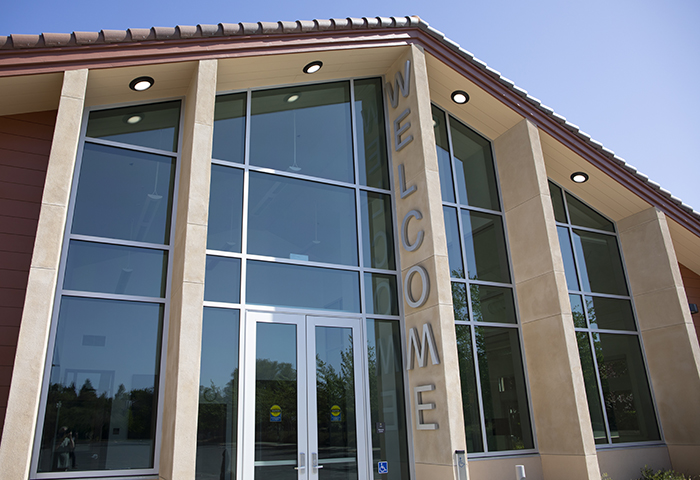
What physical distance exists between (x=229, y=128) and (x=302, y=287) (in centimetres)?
293

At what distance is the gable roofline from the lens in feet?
21.1

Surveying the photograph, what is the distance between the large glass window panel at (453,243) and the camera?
9.47 metres

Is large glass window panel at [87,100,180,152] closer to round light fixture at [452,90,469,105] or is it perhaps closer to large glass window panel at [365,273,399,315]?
large glass window panel at [365,273,399,315]

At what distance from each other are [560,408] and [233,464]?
5395 mm

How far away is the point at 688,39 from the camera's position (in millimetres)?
28859

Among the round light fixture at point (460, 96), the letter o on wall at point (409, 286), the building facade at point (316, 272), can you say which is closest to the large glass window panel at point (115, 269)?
the building facade at point (316, 272)

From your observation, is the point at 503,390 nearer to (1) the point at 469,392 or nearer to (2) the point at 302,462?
(1) the point at 469,392

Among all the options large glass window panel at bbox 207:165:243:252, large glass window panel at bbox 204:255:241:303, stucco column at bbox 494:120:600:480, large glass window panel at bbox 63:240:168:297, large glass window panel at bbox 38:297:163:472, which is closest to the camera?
large glass window panel at bbox 38:297:163:472

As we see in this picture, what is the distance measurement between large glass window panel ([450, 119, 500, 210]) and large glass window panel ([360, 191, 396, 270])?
6.38 feet

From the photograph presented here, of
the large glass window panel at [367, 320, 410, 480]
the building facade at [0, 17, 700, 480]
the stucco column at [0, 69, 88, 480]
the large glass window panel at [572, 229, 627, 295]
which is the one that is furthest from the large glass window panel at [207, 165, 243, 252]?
the large glass window panel at [572, 229, 627, 295]

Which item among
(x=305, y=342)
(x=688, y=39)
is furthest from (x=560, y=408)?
(x=688, y=39)

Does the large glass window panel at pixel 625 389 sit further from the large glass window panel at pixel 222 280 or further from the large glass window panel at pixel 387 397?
the large glass window panel at pixel 222 280

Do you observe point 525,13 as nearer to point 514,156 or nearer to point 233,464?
point 514,156

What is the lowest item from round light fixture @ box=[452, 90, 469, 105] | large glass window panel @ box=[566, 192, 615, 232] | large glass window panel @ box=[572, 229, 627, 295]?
large glass window panel @ box=[572, 229, 627, 295]
